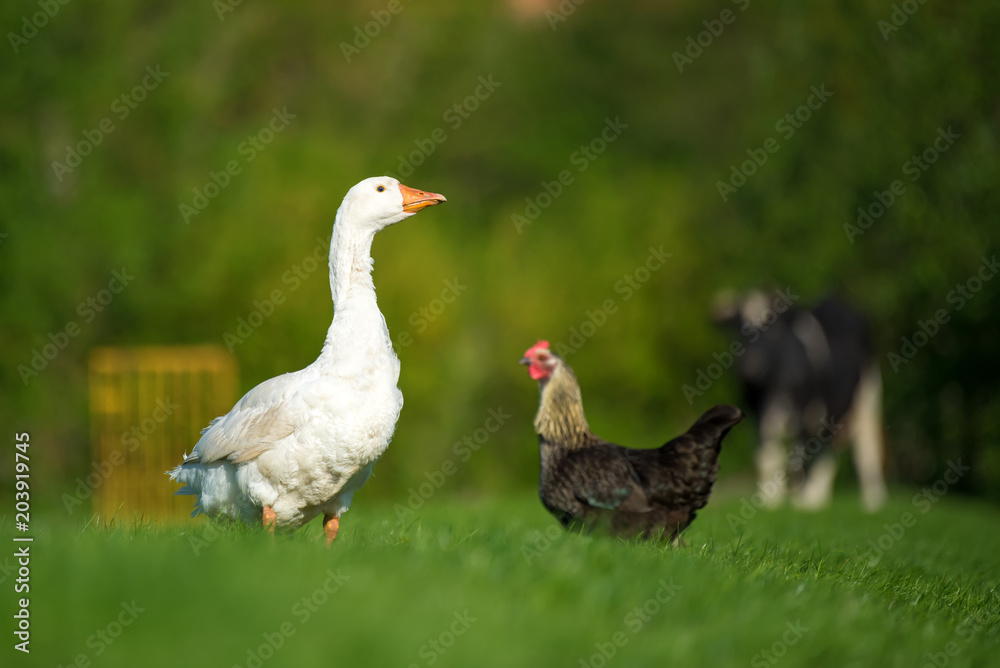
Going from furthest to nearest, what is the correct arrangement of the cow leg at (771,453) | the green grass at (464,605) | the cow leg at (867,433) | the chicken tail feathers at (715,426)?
the cow leg at (867,433), the cow leg at (771,453), the chicken tail feathers at (715,426), the green grass at (464,605)

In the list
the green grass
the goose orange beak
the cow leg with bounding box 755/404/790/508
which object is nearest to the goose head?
the goose orange beak

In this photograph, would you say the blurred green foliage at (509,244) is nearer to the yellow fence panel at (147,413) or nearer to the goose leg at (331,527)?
the yellow fence panel at (147,413)

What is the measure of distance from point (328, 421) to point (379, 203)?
4.65ft

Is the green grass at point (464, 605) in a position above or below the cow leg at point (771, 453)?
above

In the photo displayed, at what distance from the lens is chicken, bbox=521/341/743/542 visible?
6773 mm

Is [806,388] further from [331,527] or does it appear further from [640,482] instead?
[331,527]

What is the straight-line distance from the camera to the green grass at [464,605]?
3848mm

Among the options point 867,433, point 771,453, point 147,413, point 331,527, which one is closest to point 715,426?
point 331,527

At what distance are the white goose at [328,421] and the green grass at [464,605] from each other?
0.27 metres

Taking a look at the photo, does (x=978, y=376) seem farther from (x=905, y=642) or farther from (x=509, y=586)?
(x=509, y=586)

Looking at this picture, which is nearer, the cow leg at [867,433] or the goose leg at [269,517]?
the goose leg at [269,517]

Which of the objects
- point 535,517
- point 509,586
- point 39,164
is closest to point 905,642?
point 509,586

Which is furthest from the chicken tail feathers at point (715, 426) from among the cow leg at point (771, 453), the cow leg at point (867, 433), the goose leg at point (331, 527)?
the cow leg at point (867, 433)

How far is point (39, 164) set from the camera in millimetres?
15930
